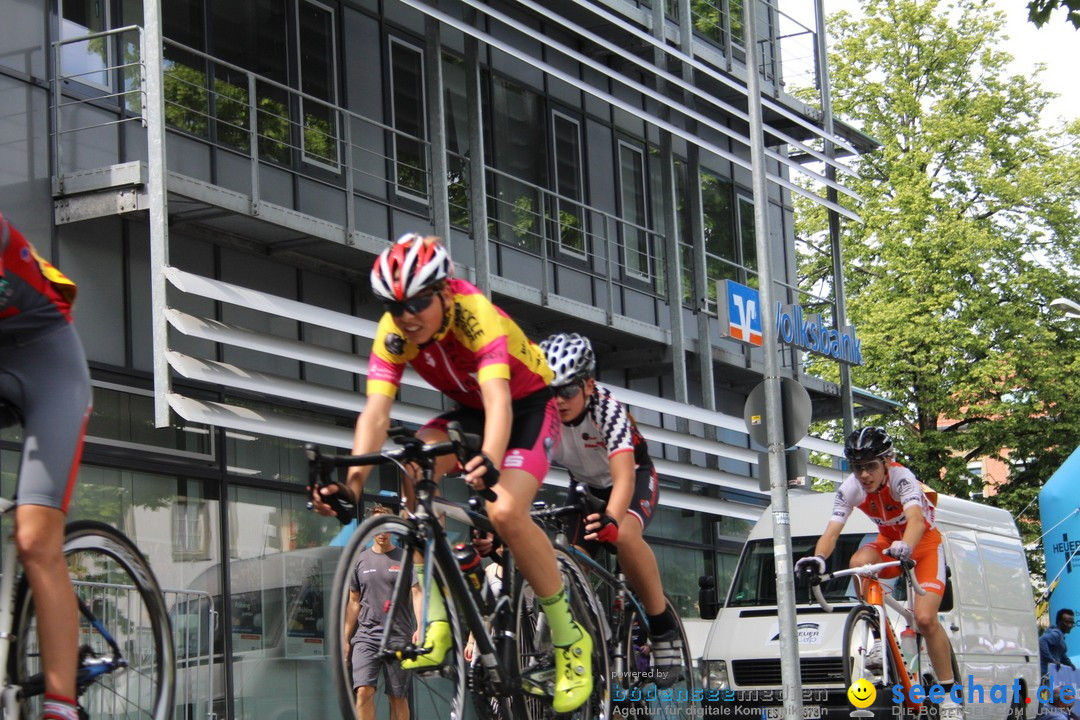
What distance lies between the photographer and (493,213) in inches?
808

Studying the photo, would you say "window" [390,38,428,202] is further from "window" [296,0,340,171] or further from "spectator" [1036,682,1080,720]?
"spectator" [1036,682,1080,720]

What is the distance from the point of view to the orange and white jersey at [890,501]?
464 inches

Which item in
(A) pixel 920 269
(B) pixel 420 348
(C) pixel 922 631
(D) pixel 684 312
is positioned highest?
(A) pixel 920 269

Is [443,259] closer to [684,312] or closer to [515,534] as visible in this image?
[515,534]

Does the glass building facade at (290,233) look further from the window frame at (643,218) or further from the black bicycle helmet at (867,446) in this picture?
the black bicycle helmet at (867,446)

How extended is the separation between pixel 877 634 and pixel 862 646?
173 millimetres

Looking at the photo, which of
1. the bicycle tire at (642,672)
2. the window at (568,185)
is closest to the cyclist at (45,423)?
the bicycle tire at (642,672)

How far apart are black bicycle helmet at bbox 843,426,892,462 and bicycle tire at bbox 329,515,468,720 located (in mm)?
5670

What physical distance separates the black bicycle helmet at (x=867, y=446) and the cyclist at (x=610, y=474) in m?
3.07

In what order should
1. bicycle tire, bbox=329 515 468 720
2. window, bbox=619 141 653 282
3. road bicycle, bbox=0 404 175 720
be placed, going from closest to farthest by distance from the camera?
road bicycle, bbox=0 404 175 720
bicycle tire, bbox=329 515 468 720
window, bbox=619 141 653 282

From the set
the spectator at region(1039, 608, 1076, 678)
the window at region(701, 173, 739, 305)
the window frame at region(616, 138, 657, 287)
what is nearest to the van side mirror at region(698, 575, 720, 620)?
the spectator at region(1039, 608, 1076, 678)

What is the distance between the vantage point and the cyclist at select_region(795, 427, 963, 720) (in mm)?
11750

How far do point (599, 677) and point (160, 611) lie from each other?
2682 mm

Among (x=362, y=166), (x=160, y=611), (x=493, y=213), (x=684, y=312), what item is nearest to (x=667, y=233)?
(x=684, y=312)
